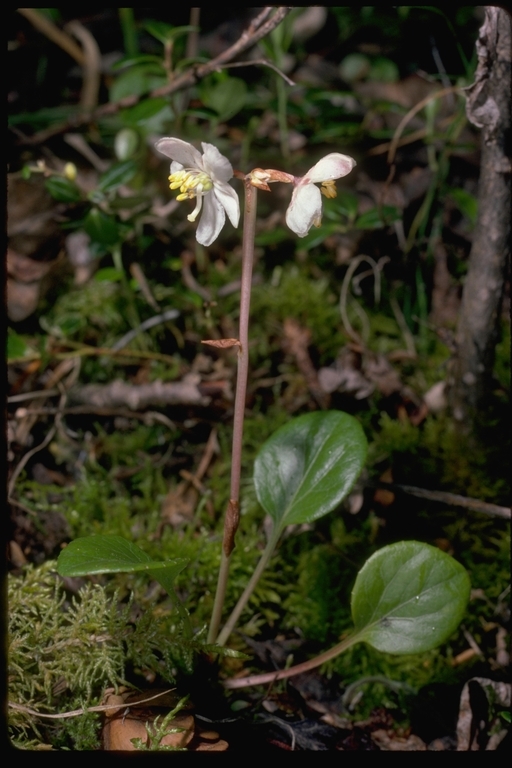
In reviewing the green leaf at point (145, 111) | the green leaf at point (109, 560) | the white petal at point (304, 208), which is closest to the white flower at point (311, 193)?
the white petal at point (304, 208)

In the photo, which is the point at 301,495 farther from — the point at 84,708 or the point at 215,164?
the point at 215,164

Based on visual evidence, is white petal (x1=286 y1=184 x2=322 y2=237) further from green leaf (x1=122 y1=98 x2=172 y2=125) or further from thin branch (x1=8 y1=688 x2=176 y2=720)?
green leaf (x1=122 y1=98 x2=172 y2=125)

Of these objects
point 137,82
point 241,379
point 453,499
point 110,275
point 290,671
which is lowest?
point 290,671

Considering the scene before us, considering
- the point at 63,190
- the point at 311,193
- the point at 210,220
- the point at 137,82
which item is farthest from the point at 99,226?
the point at 311,193

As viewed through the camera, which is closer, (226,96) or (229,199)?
(229,199)

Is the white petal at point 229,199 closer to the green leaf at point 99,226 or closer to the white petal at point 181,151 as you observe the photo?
the white petal at point 181,151

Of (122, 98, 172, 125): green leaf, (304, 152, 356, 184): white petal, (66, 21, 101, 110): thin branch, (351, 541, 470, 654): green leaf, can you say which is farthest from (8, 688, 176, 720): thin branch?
(66, 21, 101, 110): thin branch

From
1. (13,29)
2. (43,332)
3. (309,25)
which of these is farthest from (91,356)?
(309,25)
